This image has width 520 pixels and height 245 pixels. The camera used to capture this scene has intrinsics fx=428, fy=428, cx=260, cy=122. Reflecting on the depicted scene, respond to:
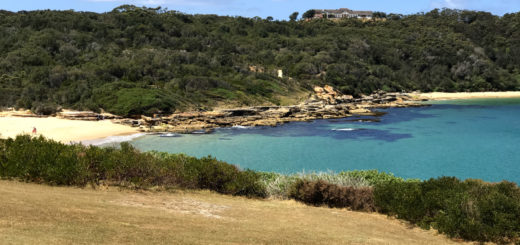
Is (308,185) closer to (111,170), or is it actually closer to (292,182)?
(292,182)

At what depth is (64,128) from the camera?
1543 inches

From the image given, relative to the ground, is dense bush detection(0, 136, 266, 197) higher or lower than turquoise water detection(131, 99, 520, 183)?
higher

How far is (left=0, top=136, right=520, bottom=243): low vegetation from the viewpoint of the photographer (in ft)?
38.7

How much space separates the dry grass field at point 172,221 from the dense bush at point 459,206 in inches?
18.9

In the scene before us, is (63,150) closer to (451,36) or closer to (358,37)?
(358,37)

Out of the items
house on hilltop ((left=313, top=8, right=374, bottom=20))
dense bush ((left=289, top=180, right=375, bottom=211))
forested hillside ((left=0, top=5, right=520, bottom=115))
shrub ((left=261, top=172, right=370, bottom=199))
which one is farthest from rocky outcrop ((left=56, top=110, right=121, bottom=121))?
house on hilltop ((left=313, top=8, right=374, bottom=20))

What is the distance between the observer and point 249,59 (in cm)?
8238

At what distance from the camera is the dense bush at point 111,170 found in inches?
566

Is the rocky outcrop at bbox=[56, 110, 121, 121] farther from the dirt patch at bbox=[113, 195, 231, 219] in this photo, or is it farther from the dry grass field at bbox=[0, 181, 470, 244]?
the dirt patch at bbox=[113, 195, 231, 219]

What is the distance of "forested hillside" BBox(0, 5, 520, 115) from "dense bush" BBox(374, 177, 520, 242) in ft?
126

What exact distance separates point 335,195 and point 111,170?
8.00m

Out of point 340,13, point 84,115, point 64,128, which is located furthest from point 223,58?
point 340,13

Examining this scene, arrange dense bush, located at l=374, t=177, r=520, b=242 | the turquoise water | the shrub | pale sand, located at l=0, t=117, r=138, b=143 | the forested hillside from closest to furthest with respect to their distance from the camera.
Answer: dense bush, located at l=374, t=177, r=520, b=242 < the shrub < the turquoise water < pale sand, located at l=0, t=117, r=138, b=143 < the forested hillside

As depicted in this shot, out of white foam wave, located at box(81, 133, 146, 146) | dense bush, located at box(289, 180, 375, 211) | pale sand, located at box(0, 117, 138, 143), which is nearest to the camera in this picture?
dense bush, located at box(289, 180, 375, 211)
